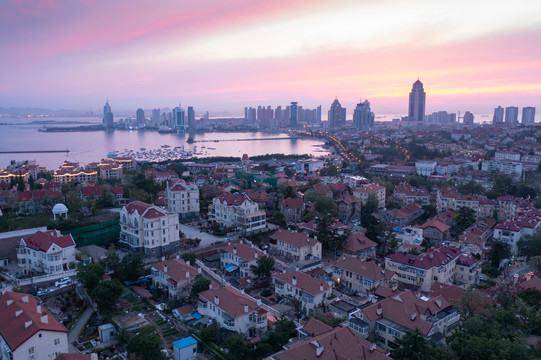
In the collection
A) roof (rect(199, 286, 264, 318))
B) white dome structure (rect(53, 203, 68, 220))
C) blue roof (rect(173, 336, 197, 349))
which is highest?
white dome structure (rect(53, 203, 68, 220))

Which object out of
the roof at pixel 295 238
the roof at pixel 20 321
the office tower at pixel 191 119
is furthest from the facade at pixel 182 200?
the office tower at pixel 191 119

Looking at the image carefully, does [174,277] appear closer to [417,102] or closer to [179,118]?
[179,118]

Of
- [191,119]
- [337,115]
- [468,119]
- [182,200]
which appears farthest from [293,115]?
[182,200]

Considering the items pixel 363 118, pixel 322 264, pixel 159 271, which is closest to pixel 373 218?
pixel 322 264

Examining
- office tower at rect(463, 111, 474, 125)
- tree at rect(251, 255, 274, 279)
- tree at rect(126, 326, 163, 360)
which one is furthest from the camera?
office tower at rect(463, 111, 474, 125)

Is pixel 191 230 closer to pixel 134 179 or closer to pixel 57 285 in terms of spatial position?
pixel 57 285

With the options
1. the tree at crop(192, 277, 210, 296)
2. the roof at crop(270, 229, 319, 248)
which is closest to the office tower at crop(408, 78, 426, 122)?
the roof at crop(270, 229, 319, 248)

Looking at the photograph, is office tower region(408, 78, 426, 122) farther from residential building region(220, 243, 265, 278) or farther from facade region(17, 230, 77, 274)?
facade region(17, 230, 77, 274)
